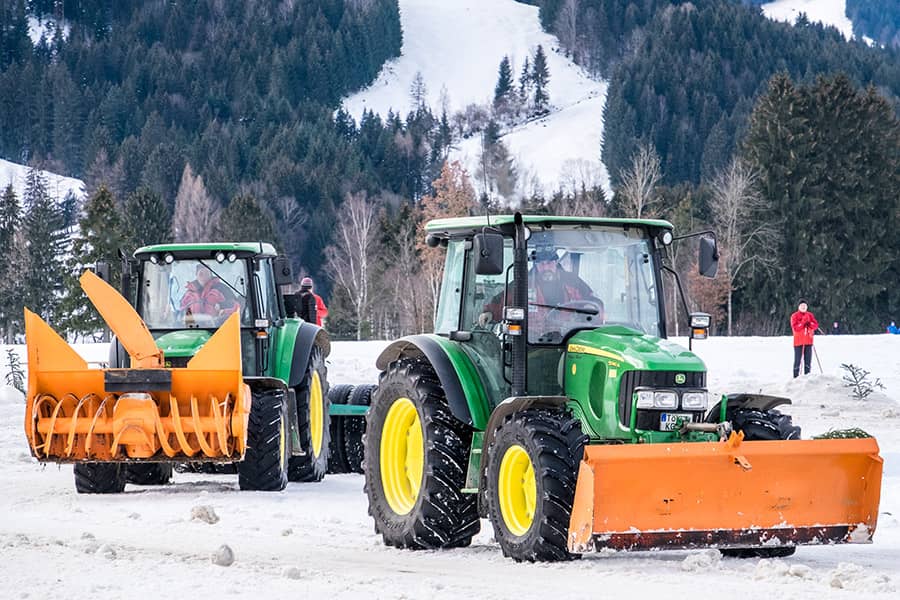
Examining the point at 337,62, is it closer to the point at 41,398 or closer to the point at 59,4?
the point at 59,4

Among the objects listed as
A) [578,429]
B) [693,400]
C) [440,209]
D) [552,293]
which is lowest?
[578,429]

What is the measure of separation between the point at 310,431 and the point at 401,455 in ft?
13.7

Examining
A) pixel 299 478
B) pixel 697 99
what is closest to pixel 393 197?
pixel 697 99

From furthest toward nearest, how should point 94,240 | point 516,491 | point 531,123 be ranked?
1. point 531,123
2. point 94,240
3. point 516,491

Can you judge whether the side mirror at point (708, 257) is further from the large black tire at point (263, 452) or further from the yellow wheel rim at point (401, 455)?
the large black tire at point (263, 452)

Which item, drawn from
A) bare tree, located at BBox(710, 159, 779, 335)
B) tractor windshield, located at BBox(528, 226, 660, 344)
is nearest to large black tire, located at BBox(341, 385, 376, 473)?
tractor windshield, located at BBox(528, 226, 660, 344)

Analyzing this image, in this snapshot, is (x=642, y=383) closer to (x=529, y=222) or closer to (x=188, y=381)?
(x=529, y=222)

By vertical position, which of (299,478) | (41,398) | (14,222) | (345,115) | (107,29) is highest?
(107,29)

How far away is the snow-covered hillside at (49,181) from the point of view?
5123 inches

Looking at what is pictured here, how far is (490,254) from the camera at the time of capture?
29.5 feet

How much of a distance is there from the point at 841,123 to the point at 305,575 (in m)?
67.3

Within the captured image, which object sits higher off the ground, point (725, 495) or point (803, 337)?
point (803, 337)

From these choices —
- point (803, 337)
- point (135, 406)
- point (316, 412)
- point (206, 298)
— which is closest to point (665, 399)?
point (135, 406)

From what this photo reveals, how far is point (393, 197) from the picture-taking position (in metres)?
130
